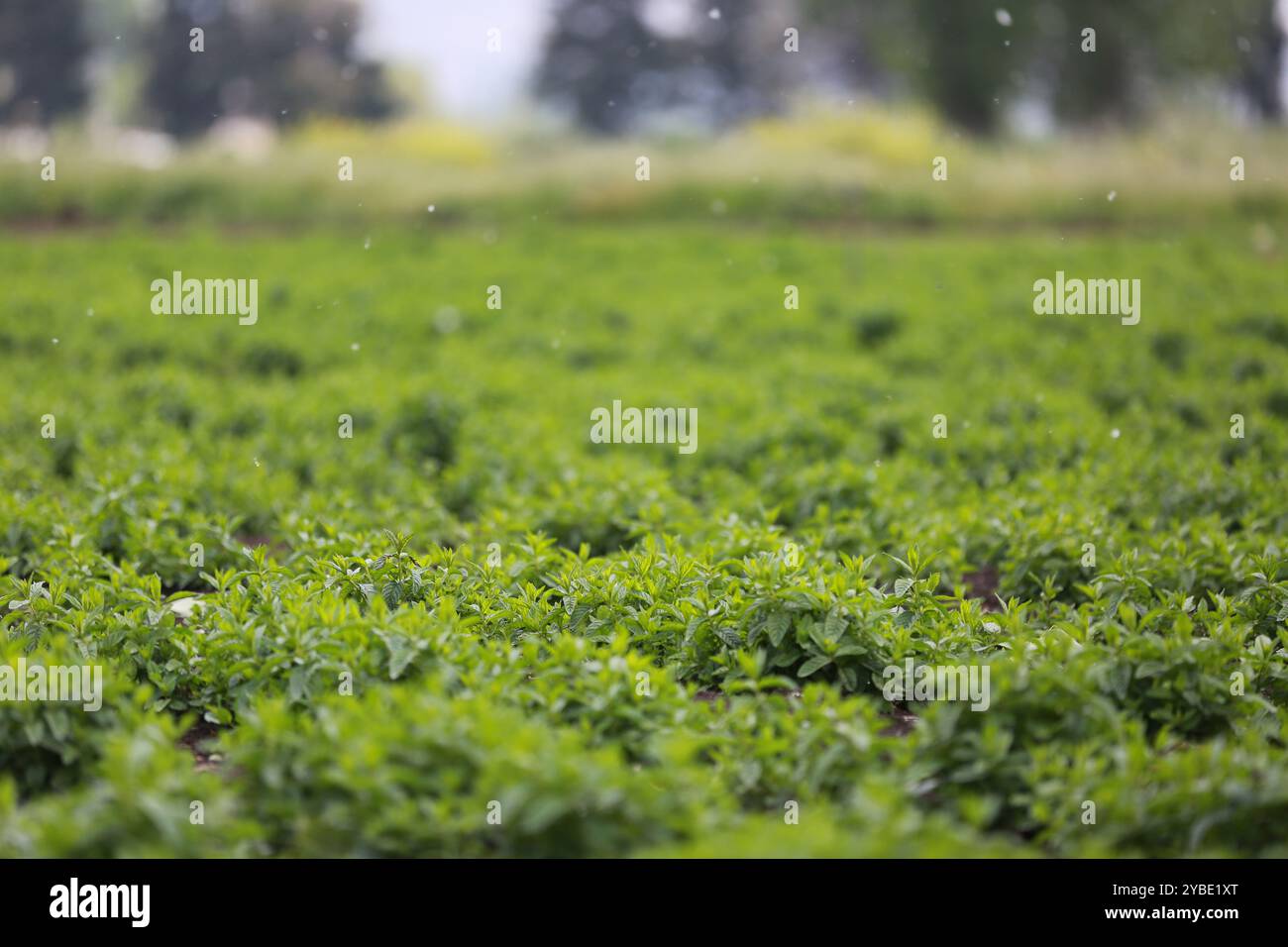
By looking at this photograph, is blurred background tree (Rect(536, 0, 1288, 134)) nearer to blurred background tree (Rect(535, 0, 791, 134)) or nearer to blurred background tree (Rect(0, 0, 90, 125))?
blurred background tree (Rect(535, 0, 791, 134))

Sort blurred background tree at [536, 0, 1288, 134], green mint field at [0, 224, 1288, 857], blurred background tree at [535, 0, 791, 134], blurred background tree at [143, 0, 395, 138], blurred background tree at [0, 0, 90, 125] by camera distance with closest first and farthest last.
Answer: green mint field at [0, 224, 1288, 857] < blurred background tree at [536, 0, 1288, 134] < blurred background tree at [0, 0, 90, 125] < blurred background tree at [143, 0, 395, 138] < blurred background tree at [535, 0, 791, 134]

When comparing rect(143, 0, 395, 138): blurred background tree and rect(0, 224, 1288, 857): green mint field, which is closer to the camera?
rect(0, 224, 1288, 857): green mint field

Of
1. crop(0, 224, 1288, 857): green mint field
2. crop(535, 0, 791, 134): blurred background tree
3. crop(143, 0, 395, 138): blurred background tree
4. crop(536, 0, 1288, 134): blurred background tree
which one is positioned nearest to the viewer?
crop(0, 224, 1288, 857): green mint field

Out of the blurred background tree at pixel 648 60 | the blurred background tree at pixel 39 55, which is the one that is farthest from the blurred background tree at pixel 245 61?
the blurred background tree at pixel 648 60

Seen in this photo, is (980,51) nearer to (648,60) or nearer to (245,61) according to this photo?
(648,60)

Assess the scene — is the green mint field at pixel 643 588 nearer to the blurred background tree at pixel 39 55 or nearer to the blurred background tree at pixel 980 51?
the blurred background tree at pixel 980 51

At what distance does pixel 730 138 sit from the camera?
980 inches

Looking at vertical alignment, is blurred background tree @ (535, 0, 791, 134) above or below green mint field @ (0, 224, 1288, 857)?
above

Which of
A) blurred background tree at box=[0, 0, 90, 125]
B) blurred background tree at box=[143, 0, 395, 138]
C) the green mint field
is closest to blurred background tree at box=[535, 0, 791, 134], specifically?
blurred background tree at box=[143, 0, 395, 138]

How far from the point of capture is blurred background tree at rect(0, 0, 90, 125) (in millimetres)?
33250

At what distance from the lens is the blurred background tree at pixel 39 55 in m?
33.2

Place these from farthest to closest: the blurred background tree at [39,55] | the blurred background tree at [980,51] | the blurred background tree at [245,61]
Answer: the blurred background tree at [245,61] < the blurred background tree at [39,55] < the blurred background tree at [980,51]

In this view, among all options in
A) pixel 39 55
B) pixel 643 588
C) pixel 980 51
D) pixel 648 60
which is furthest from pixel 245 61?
pixel 643 588
